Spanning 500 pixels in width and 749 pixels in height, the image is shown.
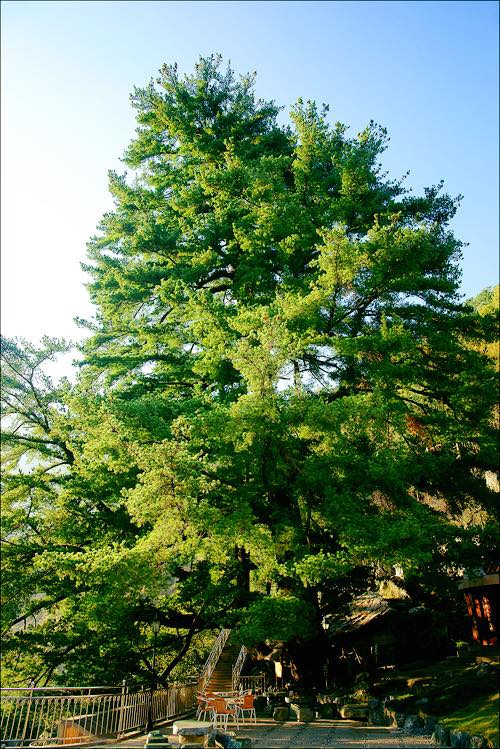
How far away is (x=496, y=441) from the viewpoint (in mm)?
12656

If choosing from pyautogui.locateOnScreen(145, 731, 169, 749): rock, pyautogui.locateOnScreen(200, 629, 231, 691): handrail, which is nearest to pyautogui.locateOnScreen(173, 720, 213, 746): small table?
pyautogui.locateOnScreen(145, 731, 169, 749): rock

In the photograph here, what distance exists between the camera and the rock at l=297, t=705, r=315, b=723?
12.2m

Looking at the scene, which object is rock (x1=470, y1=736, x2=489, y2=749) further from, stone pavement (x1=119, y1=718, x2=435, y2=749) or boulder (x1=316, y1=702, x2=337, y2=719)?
boulder (x1=316, y1=702, x2=337, y2=719)

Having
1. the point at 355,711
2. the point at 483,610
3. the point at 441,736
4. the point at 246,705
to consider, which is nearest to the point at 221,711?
the point at 246,705

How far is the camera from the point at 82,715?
10516 millimetres

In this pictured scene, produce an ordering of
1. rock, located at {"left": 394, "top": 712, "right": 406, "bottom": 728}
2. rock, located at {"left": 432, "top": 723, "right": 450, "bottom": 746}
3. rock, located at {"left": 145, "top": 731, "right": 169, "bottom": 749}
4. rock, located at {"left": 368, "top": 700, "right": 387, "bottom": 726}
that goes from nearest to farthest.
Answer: rock, located at {"left": 145, "top": 731, "right": 169, "bottom": 749}, rock, located at {"left": 432, "top": 723, "right": 450, "bottom": 746}, rock, located at {"left": 394, "top": 712, "right": 406, "bottom": 728}, rock, located at {"left": 368, "top": 700, "right": 387, "bottom": 726}

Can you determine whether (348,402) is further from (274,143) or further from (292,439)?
(274,143)

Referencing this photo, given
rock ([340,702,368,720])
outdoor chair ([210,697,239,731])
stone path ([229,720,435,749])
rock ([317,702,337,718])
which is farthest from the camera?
rock ([317,702,337,718])

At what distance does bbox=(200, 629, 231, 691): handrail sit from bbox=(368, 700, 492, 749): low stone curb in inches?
207

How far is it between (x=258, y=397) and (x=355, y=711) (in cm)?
838

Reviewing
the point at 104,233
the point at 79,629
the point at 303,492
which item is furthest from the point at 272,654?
the point at 104,233

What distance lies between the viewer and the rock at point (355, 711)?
12.1 metres

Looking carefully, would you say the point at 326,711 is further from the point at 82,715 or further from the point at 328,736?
the point at 82,715

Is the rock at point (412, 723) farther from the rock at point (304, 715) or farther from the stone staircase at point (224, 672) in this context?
the stone staircase at point (224, 672)
